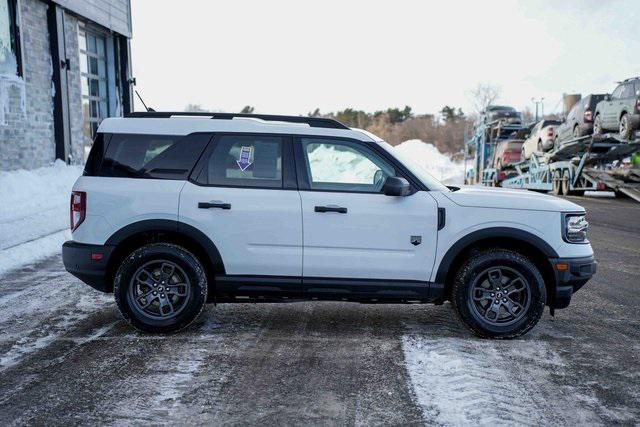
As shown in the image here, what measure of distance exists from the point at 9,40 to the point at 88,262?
11.9 meters

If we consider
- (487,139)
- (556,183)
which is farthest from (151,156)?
(487,139)

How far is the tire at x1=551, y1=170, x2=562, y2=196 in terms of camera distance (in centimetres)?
2193

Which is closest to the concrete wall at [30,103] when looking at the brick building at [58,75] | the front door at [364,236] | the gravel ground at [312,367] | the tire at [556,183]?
the brick building at [58,75]

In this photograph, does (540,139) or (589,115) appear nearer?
(589,115)

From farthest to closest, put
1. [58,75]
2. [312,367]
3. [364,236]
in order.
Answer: [58,75] < [364,236] < [312,367]

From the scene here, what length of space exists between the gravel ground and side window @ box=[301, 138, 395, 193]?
1298 millimetres

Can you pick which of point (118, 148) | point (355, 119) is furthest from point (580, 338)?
point (355, 119)

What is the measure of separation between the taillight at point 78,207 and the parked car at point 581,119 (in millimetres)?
17827

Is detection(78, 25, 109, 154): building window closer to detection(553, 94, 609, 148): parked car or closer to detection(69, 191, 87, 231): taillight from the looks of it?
detection(69, 191, 87, 231): taillight

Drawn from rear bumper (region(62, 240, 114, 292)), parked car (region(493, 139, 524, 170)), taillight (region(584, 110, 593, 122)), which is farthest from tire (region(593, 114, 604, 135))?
rear bumper (region(62, 240, 114, 292))

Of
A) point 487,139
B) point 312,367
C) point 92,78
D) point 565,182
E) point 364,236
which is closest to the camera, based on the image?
point 312,367

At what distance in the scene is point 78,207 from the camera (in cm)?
536

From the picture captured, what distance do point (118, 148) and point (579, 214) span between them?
161 inches

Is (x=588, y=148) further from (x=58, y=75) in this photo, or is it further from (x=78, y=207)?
(x=78, y=207)
